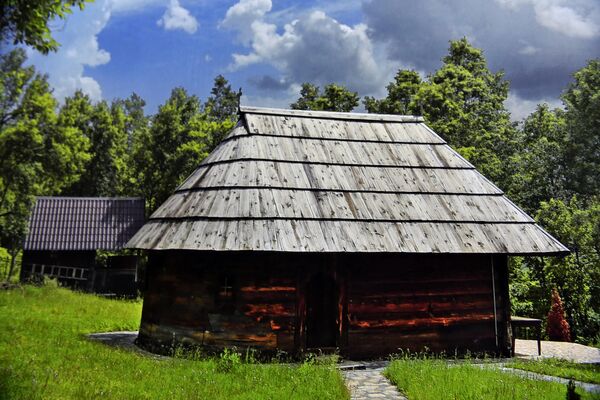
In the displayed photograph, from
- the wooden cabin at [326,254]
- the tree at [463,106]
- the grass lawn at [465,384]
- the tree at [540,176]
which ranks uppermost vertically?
the tree at [463,106]

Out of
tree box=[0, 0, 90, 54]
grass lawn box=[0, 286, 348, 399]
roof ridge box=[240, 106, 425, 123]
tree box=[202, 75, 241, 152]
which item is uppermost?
tree box=[202, 75, 241, 152]

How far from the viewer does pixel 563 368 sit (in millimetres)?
9008

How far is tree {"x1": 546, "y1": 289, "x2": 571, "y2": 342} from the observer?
48.1ft

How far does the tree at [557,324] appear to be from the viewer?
48.1ft

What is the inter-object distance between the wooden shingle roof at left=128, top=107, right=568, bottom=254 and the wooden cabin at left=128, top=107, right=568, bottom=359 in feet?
0.12

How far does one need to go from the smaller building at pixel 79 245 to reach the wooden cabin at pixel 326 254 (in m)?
13.3

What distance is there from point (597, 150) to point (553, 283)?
14.0 meters

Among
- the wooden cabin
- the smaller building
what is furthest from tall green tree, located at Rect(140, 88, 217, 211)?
the wooden cabin

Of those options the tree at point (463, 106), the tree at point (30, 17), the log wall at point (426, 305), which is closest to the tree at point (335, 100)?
the tree at point (463, 106)

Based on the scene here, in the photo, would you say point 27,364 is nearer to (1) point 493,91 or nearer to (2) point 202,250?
(2) point 202,250

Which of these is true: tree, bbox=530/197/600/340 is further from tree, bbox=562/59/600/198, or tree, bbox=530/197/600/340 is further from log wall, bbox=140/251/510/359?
tree, bbox=562/59/600/198

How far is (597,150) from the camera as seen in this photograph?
89.4 ft

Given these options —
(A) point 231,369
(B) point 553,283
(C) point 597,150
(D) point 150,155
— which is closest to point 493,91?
(C) point 597,150

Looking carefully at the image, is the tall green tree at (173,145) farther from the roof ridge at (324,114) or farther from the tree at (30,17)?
the tree at (30,17)
